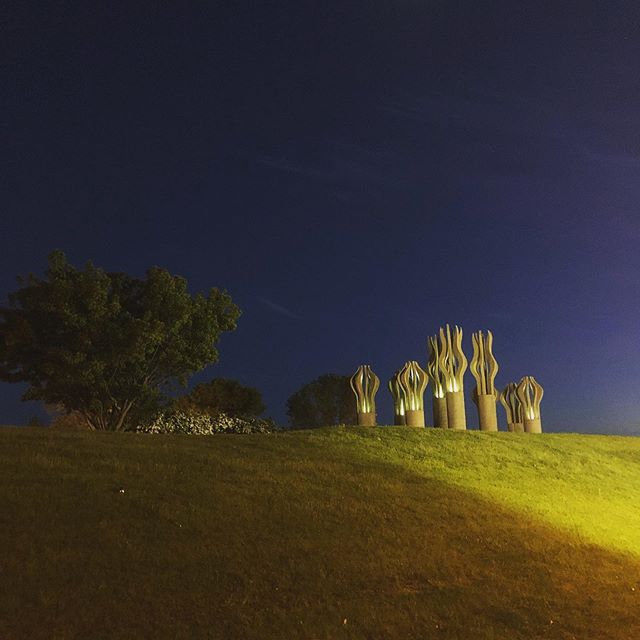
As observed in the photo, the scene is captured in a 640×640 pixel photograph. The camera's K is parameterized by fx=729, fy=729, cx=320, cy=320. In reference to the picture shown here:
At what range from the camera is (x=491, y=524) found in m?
13.7

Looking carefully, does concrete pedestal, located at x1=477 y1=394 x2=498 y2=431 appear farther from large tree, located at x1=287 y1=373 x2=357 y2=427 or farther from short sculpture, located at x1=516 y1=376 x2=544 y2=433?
large tree, located at x1=287 y1=373 x2=357 y2=427

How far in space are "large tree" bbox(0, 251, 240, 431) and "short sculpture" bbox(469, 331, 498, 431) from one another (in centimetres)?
1118

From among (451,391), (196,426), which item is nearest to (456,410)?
(451,391)

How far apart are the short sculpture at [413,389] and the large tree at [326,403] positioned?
26.0m

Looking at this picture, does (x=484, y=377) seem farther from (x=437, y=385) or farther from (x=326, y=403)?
(x=326, y=403)

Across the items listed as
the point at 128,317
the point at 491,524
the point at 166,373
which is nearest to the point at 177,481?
the point at 491,524

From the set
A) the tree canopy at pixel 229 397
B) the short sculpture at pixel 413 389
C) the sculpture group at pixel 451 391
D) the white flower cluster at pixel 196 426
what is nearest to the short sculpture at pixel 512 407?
the sculpture group at pixel 451 391

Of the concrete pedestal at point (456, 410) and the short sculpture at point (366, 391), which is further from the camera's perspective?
the short sculpture at point (366, 391)

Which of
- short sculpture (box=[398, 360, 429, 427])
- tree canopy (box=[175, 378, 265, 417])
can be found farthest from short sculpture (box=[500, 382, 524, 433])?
tree canopy (box=[175, 378, 265, 417])

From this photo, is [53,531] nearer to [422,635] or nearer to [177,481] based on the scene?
[177,481]

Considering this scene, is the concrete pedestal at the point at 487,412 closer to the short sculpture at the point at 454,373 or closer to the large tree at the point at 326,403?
the short sculpture at the point at 454,373

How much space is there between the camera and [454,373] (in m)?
30.9

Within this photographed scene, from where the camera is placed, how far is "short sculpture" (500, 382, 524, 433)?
3312cm

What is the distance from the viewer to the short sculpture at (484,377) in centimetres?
3125
